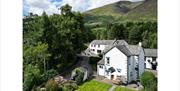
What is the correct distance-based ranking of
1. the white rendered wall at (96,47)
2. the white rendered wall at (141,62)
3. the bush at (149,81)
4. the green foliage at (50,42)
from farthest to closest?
the green foliage at (50,42) → the white rendered wall at (96,47) → the white rendered wall at (141,62) → the bush at (149,81)

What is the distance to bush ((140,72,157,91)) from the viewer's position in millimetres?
3080

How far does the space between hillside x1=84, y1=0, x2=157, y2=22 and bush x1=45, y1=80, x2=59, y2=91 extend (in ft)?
2.05

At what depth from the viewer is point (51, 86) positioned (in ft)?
11.0

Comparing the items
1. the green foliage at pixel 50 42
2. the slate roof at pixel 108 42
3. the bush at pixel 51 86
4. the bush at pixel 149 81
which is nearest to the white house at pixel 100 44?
the slate roof at pixel 108 42

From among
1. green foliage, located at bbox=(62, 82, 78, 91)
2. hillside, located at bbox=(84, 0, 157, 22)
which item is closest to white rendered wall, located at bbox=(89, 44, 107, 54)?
hillside, located at bbox=(84, 0, 157, 22)

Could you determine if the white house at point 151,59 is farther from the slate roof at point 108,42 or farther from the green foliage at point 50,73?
the green foliage at point 50,73

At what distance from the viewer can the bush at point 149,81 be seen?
308 cm

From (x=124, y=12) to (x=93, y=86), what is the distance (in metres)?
0.69

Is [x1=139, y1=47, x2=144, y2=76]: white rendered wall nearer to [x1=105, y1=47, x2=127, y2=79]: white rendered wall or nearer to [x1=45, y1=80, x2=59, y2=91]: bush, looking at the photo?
[x1=105, y1=47, x2=127, y2=79]: white rendered wall

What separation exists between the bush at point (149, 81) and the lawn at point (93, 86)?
1.00ft
